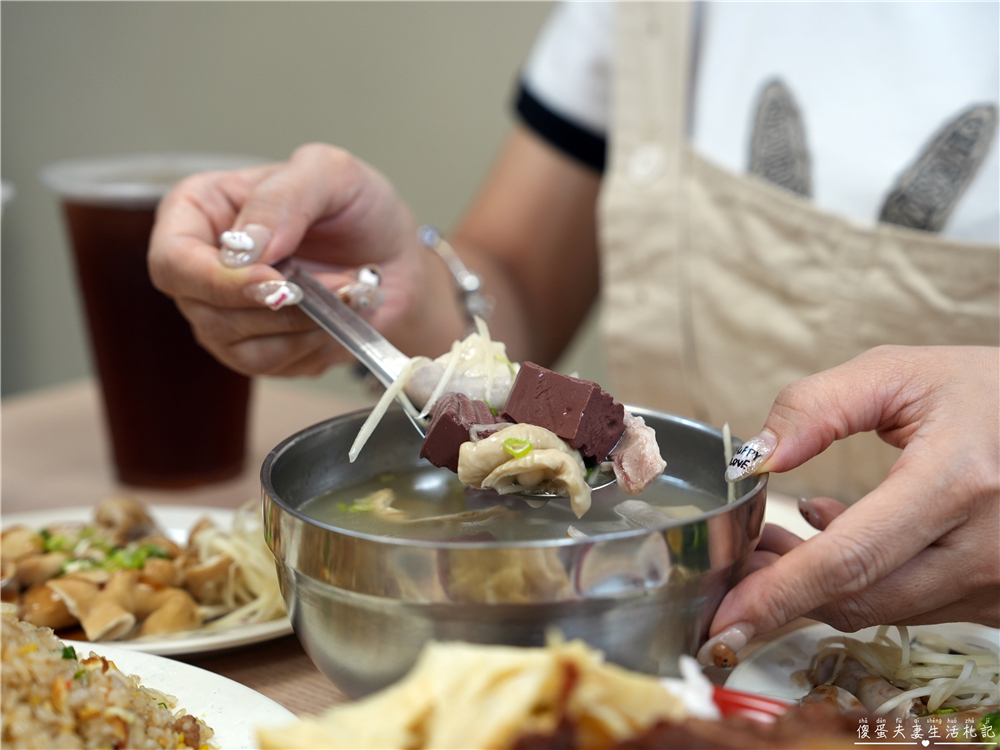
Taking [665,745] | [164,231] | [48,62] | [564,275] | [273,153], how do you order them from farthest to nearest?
[48,62], [273,153], [564,275], [164,231], [665,745]

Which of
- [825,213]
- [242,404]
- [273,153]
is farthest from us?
[273,153]

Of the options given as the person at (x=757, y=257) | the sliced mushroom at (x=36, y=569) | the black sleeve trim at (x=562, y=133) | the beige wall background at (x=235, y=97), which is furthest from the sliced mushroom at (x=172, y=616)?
the beige wall background at (x=235, y=97)

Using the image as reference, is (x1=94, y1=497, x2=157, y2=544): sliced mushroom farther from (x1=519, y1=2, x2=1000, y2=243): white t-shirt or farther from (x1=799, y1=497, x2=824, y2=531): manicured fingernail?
(x1=519, y1=2, x2=1000, y2=243): white t-shirt

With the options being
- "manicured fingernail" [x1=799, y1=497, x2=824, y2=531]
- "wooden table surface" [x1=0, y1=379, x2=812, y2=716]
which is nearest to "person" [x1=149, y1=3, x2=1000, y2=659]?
"manicured fingernail" [x1=799, y1=497, x2=824, y2=531]

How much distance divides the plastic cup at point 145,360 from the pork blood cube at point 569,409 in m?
0.98

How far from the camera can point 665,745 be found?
0.53 meters

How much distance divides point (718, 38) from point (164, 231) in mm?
1167

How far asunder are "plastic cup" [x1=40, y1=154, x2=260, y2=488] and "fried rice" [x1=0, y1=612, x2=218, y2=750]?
96 centimetres

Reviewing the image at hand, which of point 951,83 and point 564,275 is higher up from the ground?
point 951,83

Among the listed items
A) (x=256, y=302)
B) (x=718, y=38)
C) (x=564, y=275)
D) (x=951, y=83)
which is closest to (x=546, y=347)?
(x=564, y=275)

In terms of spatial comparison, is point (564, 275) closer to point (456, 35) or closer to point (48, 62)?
point (456, 35)

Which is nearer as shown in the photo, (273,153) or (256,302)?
(256,302)

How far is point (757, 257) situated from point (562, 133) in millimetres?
615

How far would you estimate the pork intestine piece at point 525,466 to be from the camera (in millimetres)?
838
